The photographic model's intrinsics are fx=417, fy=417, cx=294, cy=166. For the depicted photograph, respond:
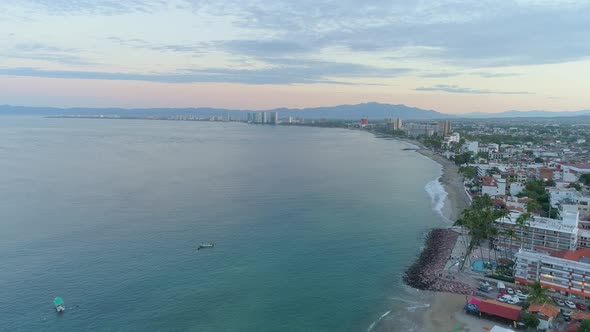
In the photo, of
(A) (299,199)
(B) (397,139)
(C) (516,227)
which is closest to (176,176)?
(A) (299,199)

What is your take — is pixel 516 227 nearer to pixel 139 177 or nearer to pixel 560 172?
pixel 560 172

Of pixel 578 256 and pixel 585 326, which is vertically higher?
pixel 578 256

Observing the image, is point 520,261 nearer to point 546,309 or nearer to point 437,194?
point 546,309

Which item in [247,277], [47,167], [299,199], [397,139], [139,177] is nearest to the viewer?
[247,277]

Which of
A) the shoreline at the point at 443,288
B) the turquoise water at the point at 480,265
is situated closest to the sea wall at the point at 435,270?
the shoreline at the point at 443,288

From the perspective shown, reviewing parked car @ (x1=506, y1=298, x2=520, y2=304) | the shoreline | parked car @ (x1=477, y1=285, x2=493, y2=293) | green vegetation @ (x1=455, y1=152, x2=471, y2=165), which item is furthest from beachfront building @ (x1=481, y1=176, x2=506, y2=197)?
green vegetation @ (x1=455, y1=152, x2=471, y2=165)

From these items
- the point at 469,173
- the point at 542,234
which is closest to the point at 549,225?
the point at 542,234

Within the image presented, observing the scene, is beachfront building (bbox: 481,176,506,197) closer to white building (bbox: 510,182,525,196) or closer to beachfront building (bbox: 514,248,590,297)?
white building (bbox: 510,182,525,196)
